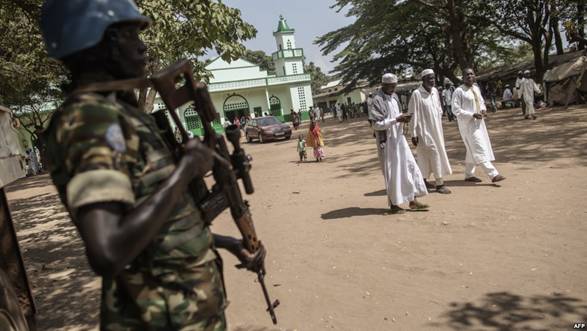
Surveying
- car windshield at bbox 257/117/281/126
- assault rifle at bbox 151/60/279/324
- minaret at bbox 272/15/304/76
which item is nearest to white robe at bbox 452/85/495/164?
assault rifle at bbox 151/60/279/324

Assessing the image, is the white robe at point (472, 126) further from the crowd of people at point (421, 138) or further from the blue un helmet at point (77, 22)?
the blue un helmet at point (77, 22)

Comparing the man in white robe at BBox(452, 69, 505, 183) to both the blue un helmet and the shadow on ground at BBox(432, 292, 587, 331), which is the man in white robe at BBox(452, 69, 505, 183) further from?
the blue un helmet

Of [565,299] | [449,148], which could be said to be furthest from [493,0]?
[565,299]

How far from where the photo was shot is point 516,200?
5488mm

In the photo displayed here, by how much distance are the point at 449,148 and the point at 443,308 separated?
794cm

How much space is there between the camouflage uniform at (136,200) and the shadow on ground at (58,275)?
9.21ft

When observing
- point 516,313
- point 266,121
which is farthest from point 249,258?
point 266,121

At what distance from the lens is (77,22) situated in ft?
4.03

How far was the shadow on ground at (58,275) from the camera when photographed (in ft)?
13.3

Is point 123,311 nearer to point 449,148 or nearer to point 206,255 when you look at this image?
point 206,255

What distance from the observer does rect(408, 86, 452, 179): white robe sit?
6.34 metres

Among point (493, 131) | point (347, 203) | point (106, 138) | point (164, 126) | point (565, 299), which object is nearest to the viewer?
point (106, 138)

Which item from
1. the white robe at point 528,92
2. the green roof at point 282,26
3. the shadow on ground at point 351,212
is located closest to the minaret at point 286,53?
the green roof at point 282,26

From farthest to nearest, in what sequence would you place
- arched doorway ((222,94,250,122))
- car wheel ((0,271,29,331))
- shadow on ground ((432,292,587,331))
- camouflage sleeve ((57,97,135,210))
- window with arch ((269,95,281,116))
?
window with arch ((269,95,281,116)) < arched doorway ((222,94,250,122)) < shadow on ground ((432,292,587,331)) < car wheel ((0,271,29,331)) < camouflage sleeve ((57,97,135,210))
